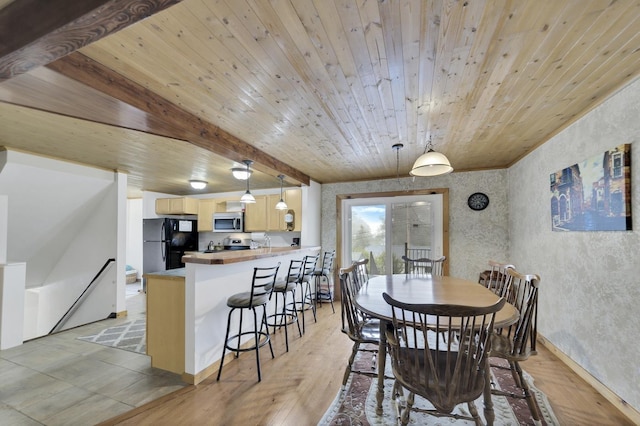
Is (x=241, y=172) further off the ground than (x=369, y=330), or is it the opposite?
(x=241, y=172)

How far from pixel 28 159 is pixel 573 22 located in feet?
17.5

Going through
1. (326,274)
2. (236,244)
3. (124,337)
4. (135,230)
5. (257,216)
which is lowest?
(124,337)

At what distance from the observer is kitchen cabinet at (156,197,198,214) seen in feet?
18.9

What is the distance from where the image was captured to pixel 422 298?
2117 millimetres

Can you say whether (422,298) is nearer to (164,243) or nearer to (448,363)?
(448,363)

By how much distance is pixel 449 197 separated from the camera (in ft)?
15.0

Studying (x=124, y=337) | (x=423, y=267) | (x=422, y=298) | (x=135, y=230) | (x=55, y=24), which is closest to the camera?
(x=55, y=24)

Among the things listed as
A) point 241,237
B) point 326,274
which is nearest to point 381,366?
point 326,274

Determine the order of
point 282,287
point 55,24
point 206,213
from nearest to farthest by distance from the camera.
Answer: point 55,24 < point 282,287 < point 206,213

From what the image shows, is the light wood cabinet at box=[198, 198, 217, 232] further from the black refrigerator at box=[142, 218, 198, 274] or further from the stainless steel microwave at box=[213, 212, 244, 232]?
the black refrigerator at box=[142, 218, 198, 274]

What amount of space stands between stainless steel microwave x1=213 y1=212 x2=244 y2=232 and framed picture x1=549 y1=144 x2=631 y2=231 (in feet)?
16.3

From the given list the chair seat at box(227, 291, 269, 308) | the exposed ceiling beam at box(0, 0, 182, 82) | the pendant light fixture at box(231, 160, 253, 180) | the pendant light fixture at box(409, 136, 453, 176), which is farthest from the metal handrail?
the pendant light fixture at box(409, 136, 453, 176)

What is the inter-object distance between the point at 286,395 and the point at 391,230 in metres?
3.49

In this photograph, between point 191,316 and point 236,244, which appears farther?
point 236,244
